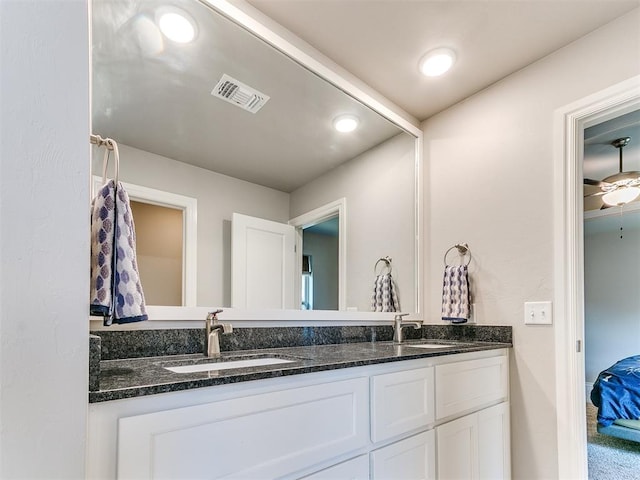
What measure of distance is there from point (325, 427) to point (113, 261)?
730 mm

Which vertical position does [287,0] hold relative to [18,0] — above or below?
above

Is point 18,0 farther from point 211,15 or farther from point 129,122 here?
point 211,15

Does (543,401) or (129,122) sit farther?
(543,401)

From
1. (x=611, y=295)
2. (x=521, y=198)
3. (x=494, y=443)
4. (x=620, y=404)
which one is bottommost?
(x=620, y=404)

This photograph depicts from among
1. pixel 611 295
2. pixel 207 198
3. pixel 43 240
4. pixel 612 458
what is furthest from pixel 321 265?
pixel 611 295

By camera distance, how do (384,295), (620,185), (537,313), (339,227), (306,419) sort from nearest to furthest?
(306,419) → (537,313) → (339,227) → (384,295) → (620,185)

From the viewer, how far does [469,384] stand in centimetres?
166

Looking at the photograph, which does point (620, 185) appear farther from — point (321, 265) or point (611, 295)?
point (611, 295)

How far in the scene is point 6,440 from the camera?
1.90 feet

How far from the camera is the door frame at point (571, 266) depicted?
1661 millimetres

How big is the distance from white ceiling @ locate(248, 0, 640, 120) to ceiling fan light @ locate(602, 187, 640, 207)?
1744 millimetres

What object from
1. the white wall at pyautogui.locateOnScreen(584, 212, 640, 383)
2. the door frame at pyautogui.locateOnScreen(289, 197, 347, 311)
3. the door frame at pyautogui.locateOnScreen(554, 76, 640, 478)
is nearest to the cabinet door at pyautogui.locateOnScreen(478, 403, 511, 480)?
the door frame at pyautogui.locateOnScreen(554, 76, 640, 478)

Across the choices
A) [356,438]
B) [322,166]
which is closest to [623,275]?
[322,166]

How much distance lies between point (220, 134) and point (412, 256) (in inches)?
52.8
